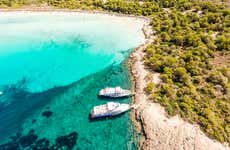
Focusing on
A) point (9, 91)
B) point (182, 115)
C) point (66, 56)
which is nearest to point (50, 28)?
point (66, 56)

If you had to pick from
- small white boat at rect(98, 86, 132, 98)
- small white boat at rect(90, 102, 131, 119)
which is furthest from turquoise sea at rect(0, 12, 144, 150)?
small white boat at rect(98, 86, 132, 98)

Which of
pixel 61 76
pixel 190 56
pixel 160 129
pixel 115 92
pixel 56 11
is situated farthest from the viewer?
pixel 56 11

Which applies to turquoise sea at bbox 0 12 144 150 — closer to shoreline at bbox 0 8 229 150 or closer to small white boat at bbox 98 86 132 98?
small white boat at bbox 98 86 132 98

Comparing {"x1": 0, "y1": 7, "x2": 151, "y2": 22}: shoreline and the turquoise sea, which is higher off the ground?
{"x1": 0, "y1": 7, "x2": 151, "y2": 22}: shoreline

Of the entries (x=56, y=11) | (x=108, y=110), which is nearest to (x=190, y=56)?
(x=108, y=110)

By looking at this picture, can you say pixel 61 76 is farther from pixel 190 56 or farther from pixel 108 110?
pixel 190 56
